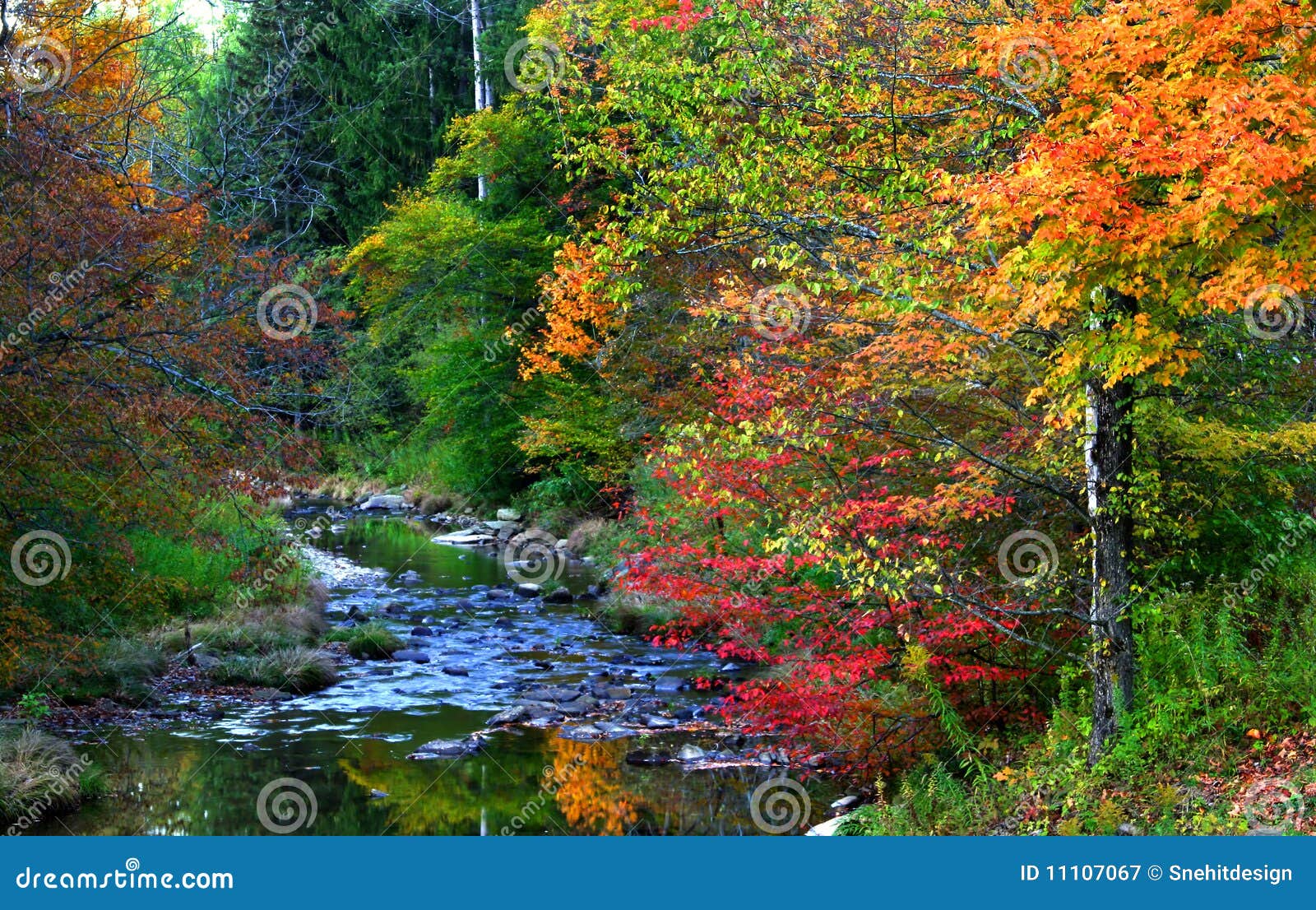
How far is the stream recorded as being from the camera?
958 cm

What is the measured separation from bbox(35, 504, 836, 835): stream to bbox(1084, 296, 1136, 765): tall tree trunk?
2.69m

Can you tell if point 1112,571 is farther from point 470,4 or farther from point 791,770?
point 470,4

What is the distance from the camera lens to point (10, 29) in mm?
10109

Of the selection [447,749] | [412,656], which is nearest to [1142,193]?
[447,749]

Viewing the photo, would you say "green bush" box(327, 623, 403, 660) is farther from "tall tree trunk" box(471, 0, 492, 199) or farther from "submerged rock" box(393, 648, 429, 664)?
"tall tree trunk" box(471, 0, 492, 199)

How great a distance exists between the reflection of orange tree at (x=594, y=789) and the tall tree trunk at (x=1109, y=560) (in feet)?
12.8

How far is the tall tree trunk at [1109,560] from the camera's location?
785 centimetres

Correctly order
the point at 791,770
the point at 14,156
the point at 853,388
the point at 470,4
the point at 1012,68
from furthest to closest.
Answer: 1. the point at 470,4
2. the point at 791,770
3. the point at 853,388
4. the point at 14,156
5. the point at 1012,68

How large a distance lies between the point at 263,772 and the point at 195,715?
8.13 ft

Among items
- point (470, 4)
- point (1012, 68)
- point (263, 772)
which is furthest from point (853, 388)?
point (470, 4)

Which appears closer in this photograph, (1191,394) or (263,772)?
(1191,394)

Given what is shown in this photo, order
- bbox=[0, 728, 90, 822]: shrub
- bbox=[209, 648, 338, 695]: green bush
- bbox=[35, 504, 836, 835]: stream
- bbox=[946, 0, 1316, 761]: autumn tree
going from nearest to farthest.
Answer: bbox=[946, 0, 1316, 761]: autumn tree
bbox=[0, 728, 90, 822]: shrub
bbox=[35, 504, 836, 835]: stream
bbox=[209, 648, 338, 695]: green bush

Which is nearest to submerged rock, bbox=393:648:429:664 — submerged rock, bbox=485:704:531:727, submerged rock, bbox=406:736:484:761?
submerged rock, bbox=485:704:531:727

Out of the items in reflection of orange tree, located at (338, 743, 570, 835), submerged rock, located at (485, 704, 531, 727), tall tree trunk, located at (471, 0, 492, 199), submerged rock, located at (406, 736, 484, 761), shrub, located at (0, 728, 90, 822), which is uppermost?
tall tree trunk, located at (471, 0, 492, 199)
